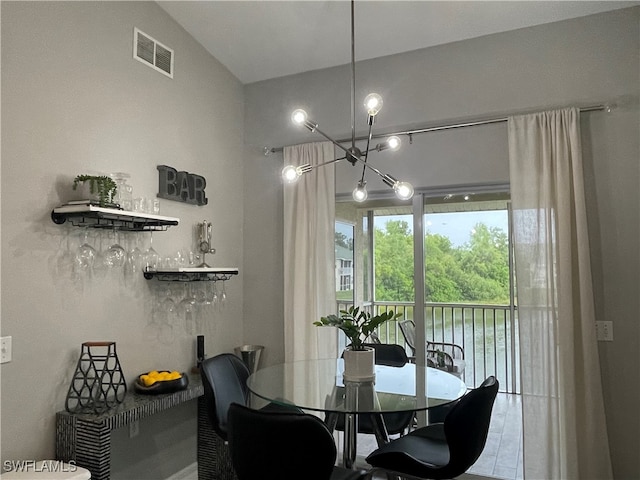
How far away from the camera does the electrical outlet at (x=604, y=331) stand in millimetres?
2750

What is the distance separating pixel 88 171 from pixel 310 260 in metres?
1.71

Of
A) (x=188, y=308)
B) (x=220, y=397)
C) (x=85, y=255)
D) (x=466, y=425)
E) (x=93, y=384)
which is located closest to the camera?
(x=466, y=425)

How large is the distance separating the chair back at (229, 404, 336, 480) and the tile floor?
6.02 feet

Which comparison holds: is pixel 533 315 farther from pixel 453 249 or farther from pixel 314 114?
pixel 314 114

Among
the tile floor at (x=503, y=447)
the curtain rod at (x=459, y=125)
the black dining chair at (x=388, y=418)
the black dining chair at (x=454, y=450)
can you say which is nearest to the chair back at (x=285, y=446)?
the black dining chair at (x=454, y=450)

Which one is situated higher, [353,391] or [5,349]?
[5,349]

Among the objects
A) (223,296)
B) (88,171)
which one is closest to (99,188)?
(88,171)

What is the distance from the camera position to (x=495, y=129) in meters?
3.14

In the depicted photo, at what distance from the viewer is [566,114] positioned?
9.41 feet

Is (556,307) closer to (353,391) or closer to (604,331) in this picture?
(604,331)

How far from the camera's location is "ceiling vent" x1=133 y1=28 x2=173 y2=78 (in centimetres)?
294

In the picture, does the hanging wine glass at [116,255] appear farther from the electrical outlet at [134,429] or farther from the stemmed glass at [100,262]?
the electrical outlet at [134,429]

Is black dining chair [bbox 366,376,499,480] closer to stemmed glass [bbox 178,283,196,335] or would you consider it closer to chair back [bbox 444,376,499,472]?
chair back [bbox 444,376,499,472]

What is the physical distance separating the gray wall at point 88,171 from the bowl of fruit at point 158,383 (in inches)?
5.9
